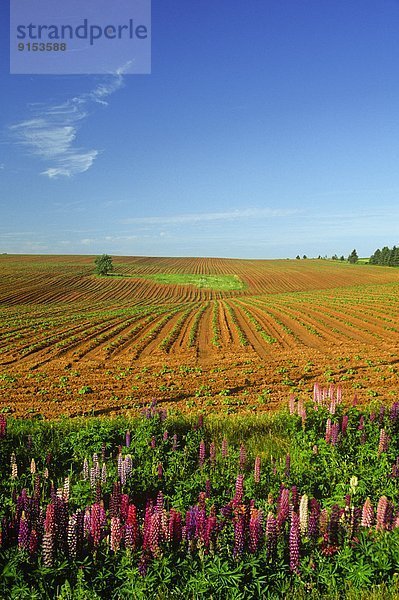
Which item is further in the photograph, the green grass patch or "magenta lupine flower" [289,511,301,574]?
the green grass patch

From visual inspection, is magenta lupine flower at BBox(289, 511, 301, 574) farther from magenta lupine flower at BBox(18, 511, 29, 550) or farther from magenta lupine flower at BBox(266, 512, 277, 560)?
magenta lupine flower at BBox(18, 511, 29, 550)

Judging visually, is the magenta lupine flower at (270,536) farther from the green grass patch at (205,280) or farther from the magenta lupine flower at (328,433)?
the green grass patch at (205,280)

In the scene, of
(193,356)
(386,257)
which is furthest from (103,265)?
(386,257)

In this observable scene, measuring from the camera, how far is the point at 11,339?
23484 mm

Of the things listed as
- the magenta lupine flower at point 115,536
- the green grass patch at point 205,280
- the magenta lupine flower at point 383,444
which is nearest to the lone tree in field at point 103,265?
the green grass patch at point 205,280

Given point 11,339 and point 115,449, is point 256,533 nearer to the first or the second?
point 115,449

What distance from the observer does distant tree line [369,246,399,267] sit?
366 ft

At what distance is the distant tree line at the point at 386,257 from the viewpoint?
112 meters

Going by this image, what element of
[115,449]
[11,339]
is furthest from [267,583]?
[11,339]

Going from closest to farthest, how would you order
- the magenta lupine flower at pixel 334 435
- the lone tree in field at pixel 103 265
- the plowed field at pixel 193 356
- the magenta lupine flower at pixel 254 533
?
the magenta lupine flower at pixel 254 533 < the magenta lupine flower at pixel 334 435 < the plowed field at pixel 193 356 < the lone tree in field at pixel 103 265

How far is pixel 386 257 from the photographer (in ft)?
381

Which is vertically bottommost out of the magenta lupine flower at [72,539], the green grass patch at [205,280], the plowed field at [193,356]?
the plowed field at [193,356]

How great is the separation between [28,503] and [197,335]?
19889 mm

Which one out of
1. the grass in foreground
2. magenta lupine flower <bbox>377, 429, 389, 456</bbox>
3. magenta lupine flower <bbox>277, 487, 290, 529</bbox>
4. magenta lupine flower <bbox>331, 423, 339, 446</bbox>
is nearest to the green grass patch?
magenta lupine flower <bbox>331, 423, 339, 446</bbox>
